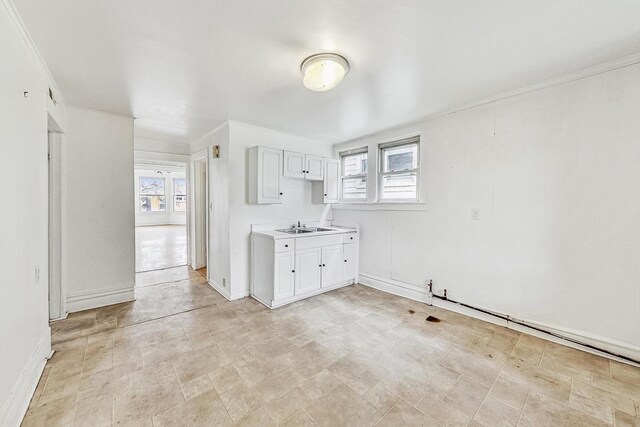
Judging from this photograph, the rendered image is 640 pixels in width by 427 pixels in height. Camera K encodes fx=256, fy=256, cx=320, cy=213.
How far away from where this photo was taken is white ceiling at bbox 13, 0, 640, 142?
1479 mm

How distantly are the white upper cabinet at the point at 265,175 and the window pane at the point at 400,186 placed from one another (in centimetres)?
162

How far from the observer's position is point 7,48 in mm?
1452

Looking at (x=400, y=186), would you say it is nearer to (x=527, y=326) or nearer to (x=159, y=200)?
(x=527, y=326)

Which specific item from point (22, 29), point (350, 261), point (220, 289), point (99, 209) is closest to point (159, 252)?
point (99, 209)

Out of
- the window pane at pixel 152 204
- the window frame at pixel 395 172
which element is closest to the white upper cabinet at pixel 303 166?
the window frame at pixel 395 172

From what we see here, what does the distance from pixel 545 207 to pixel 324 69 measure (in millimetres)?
2392

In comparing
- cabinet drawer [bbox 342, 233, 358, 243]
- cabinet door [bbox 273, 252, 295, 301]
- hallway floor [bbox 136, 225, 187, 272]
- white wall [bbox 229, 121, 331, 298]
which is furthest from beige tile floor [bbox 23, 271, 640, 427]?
hallway floor [bbox 136, 225, 187, 272]

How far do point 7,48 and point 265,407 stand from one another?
261 centimetres

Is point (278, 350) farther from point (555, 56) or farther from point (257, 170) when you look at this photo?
point (555, 56)

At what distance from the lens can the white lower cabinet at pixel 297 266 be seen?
10.4ft

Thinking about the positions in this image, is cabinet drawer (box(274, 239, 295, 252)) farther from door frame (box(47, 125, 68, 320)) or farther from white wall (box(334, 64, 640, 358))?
door frame (box(47, 125, 68, 320))

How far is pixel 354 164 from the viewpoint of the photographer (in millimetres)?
4484

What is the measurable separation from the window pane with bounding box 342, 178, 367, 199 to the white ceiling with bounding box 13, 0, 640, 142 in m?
1.61

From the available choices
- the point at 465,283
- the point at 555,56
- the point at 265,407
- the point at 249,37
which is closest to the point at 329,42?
the point at 249,37
